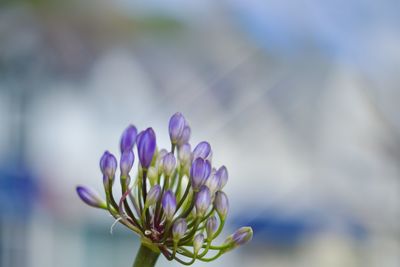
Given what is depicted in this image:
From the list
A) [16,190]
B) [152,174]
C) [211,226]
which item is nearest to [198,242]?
[211,226]

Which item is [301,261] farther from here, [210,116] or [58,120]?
[58,120]

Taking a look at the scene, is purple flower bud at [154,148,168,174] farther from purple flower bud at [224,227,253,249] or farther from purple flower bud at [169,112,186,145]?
purple flower bud at [224,227,253,249]

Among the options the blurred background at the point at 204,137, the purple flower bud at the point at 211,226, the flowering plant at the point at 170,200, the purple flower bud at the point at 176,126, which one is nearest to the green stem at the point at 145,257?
the flowering plant at the point at 170,200

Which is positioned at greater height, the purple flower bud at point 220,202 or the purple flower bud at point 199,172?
the purple flower bud at point 199,172

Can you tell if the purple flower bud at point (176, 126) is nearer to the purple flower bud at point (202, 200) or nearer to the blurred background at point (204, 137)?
the purple flower bud at point (202, 200)

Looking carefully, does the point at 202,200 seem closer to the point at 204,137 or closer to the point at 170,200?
the point at 170,200

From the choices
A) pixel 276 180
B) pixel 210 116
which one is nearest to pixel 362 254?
pixel 276 180
